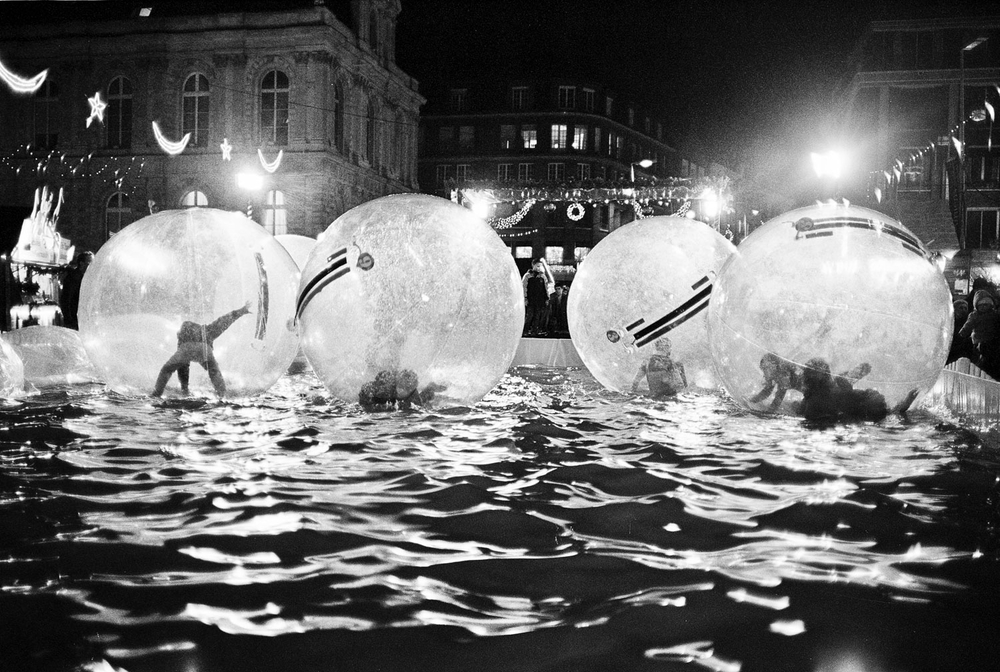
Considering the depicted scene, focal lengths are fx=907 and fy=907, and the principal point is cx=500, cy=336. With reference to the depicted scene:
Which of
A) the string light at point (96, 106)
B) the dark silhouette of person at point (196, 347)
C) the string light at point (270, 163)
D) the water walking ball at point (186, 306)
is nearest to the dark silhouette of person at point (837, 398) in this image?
the water walking ball at point (186, 306)

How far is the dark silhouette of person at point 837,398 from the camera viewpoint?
21.1 ft

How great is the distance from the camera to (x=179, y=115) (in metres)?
48.3

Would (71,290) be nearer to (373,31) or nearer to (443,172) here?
(373,31)

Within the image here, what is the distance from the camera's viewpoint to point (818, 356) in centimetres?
640

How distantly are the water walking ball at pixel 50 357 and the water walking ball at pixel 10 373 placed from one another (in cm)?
58

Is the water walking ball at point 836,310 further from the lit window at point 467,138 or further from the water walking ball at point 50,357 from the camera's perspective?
the lit window at point 467,138

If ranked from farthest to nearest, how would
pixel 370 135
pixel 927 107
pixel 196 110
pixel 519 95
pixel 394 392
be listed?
1. pixel 519 95
2. pixel 370 135
3. pixel 927 107
4. pixel 196 110
5. pixel 394 392

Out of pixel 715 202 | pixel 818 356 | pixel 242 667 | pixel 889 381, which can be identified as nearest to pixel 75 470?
pixel 242 667

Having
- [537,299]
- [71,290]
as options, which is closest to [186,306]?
[71,290]

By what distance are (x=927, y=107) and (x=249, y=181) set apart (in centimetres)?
3828

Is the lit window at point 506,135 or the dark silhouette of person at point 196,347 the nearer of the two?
the dark silhouette of person at point 196,347

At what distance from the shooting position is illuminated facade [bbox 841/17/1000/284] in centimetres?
4597

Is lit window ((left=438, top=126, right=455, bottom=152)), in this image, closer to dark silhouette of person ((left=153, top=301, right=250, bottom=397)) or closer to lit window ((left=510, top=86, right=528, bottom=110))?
lit window ((left=510, top=86, right=528, bottom=110))

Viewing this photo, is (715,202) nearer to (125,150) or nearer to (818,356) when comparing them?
(818,356)
